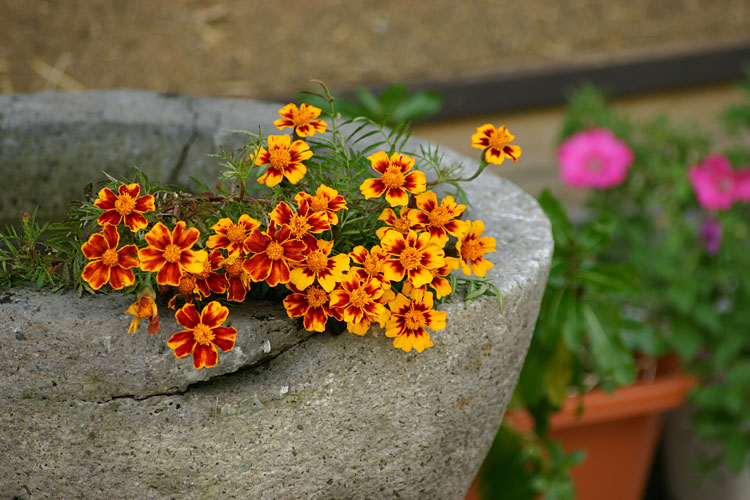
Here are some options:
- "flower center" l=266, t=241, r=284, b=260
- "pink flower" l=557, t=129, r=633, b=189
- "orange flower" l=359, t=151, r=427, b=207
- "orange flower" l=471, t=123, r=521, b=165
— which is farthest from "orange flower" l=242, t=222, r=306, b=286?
"pink flower" l=557, t=129, r=633, b=189

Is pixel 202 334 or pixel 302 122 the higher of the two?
pixel 302 122

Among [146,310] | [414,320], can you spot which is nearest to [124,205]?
[146,310]

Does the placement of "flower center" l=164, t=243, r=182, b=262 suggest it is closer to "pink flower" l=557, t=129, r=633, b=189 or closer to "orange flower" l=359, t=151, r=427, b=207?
"orange flower" l=359, t=151, r=427, b=207

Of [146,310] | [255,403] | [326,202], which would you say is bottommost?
[255,403]

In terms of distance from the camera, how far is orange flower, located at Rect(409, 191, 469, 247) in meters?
0.86

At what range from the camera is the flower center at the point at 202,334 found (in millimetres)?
766

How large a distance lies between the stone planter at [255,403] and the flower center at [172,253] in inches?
3.5

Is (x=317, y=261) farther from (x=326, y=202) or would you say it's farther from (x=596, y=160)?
(x=596, y=160)

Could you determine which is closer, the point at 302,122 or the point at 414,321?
the point at 414,321

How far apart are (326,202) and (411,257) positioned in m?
0.11

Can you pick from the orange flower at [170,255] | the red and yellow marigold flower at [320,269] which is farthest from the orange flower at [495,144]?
the orange flower at [170,255]

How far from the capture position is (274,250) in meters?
0.79

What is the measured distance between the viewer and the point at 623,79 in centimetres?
259

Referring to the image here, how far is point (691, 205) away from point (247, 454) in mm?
1568
